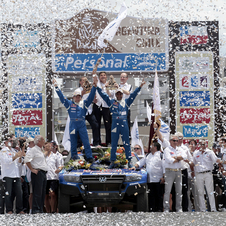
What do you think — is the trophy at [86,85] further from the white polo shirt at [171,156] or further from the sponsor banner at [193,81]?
the sponsor banner at [193,81]

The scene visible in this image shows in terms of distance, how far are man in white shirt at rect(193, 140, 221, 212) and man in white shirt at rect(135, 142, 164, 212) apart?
1.12m

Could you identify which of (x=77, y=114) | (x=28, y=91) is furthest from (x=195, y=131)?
(x=77, y=114)

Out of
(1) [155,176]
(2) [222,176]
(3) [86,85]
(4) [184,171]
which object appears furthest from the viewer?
(3) [86,85]

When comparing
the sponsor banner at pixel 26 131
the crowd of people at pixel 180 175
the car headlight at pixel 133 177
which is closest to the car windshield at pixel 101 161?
the crowd of people at pixel 180 175

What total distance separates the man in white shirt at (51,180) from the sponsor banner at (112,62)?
21.7 ft

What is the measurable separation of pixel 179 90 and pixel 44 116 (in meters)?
5.75

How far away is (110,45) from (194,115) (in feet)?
15.1

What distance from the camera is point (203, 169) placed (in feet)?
33.9

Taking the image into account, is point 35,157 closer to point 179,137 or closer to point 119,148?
point 119,148

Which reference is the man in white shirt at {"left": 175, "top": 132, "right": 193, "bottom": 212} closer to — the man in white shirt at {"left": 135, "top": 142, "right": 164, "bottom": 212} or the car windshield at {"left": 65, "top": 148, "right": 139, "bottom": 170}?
the man in white shirt at {"left": 135, "top": 142, "right": 164, "bottom": 212}

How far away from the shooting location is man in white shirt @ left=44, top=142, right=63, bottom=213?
9.97 metres

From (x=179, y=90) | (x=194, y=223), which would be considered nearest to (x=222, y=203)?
(x=194, y=223)

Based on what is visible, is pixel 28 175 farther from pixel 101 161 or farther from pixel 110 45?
pixel 110 45

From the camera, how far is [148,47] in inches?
649
